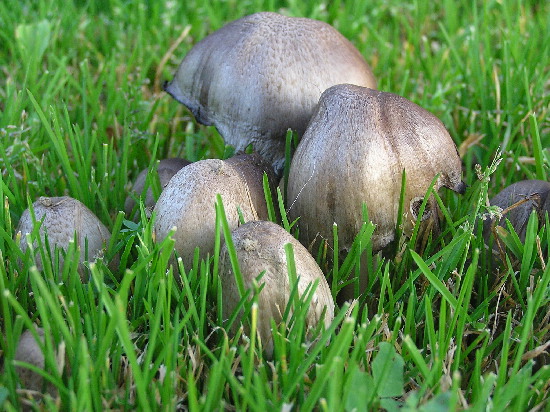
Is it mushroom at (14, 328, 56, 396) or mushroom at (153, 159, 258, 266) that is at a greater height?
mushroom at (153, 159, 258, 266)

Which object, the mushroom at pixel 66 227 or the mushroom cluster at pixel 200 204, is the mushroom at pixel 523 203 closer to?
the mushroom cluster at pixel 200 204

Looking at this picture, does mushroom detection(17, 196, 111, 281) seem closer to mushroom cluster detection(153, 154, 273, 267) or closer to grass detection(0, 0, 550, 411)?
grass detection(0, 0, 550, 411)

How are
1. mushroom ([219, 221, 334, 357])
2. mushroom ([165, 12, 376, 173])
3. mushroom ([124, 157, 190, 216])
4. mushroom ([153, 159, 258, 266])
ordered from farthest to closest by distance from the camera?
mushroom ([124, 157, 190, 216]) → mushroom ([165, 12, 376, 173]) → mushroom ([153, 159, 258, 266]) → mushroom ([219, 221, 334, 357])

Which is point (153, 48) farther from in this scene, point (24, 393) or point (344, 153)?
point (24, 393)

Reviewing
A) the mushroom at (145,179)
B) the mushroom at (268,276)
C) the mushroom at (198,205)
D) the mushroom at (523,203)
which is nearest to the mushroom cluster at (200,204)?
the mushroom at (198,205)

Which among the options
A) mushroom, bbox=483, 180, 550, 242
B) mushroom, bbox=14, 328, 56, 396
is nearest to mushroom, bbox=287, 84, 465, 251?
mushroom, bbox=483, 180, 550, 242

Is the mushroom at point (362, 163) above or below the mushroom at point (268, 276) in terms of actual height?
above

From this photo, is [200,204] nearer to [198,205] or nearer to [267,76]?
[198,205]
